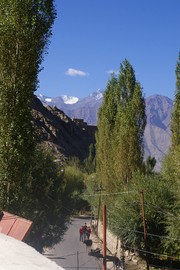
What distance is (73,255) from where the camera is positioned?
121ft

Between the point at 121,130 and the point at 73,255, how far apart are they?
1364 cm

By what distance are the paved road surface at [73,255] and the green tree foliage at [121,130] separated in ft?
23.7

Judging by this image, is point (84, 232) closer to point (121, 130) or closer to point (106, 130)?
point (106, 130)

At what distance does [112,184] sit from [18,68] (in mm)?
19145

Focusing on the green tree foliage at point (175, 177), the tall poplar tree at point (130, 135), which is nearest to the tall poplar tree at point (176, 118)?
the green tree foliage at point (175, 177)

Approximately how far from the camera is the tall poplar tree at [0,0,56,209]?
63.2 feet

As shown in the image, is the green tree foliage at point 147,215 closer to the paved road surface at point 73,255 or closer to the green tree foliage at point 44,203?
the paved road surface at point 73,255

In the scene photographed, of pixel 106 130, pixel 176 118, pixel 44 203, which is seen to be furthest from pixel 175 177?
pixel 106 130

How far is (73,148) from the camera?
459 feet

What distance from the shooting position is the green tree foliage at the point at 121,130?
1312 inches

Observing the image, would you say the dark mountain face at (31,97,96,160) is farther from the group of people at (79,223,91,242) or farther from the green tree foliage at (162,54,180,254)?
the green tree foliage at (162,54,180,254)

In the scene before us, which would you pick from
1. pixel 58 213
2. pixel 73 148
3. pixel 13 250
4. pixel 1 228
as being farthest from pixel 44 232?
pixel 73 148

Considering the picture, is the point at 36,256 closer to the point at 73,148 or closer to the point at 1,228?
the point at 1,228

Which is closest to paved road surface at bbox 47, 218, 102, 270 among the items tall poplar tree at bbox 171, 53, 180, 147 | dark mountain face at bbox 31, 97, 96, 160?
tall poplar tree at bbox 171, 53, 180, 147
